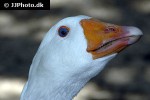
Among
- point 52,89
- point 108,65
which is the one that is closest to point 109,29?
point 52,89

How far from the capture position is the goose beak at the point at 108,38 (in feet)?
5.89

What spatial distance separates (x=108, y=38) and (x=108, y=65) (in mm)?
1935

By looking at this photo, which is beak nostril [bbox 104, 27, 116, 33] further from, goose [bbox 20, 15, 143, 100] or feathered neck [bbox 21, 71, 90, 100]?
feathered neck [bbox 21, 71, 90, 100]

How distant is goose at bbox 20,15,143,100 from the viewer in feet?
5.93

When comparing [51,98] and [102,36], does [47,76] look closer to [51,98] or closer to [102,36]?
[51,98]

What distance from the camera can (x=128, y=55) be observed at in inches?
151

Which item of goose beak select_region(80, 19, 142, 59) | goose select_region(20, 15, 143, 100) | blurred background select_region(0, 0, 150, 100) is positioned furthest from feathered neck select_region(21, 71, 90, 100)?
blurred background select_region(0, 0, 150, 100)

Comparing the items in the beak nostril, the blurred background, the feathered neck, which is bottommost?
the blurred background

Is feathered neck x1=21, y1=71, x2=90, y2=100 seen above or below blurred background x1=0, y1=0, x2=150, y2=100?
above

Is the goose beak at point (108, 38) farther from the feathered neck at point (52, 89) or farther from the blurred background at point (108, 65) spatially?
the blurred background at point (108, 65)

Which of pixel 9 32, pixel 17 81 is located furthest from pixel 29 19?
pixel 17 81

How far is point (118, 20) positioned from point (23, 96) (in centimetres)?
223

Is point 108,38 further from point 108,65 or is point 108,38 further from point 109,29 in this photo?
point 108,65

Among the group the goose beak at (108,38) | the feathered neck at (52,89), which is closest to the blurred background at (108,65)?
the feathered neck at (52,89)
